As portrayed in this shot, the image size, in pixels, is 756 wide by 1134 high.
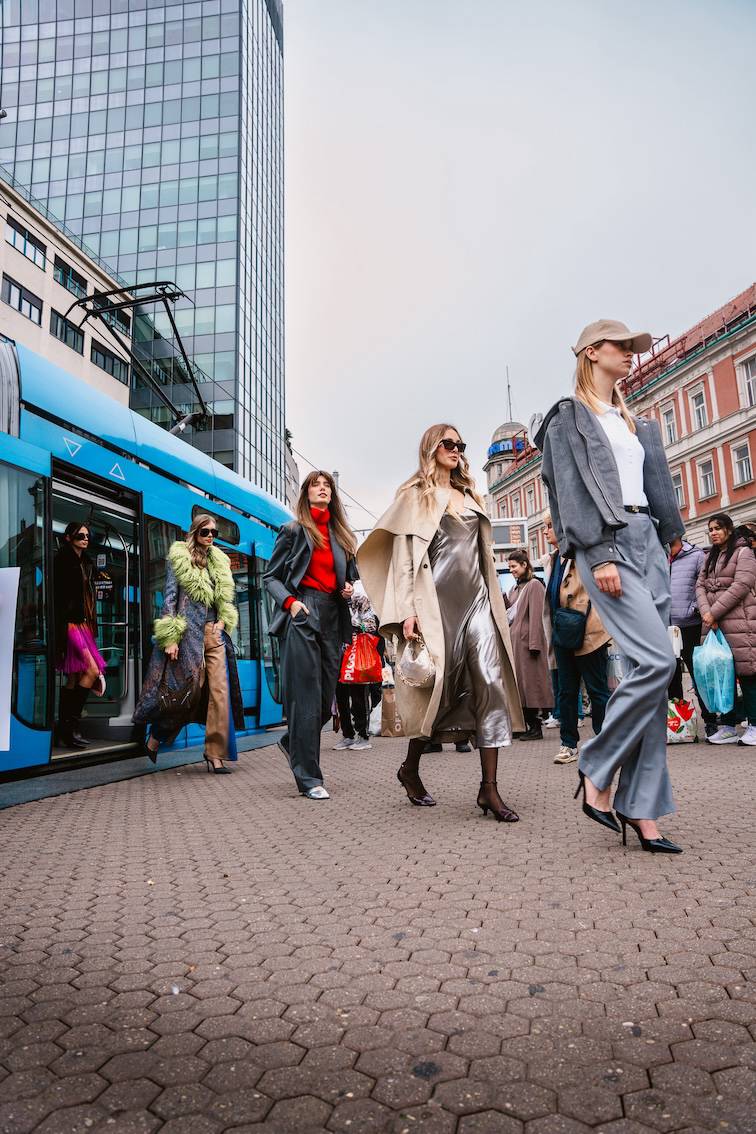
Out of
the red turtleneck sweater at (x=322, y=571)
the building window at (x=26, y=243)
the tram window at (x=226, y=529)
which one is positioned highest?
the building window at (x=26, y=243)

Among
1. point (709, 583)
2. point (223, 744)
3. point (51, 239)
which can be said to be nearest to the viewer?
point (223, 744)

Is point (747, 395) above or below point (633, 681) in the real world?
above

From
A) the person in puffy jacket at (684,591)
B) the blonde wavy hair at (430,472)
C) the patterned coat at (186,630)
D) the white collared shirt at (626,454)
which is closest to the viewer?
the white collared shirt at (626,454)

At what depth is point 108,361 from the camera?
43031mm

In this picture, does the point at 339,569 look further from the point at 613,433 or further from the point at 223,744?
the point at 613,433

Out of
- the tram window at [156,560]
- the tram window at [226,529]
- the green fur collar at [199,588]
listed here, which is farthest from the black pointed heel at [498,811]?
the tram window at [226,529]

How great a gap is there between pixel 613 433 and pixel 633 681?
3.96 ft

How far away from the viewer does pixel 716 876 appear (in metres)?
3.04

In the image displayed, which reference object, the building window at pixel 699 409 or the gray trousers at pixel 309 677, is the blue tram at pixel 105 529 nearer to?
the gray trousers at pixel 309 677

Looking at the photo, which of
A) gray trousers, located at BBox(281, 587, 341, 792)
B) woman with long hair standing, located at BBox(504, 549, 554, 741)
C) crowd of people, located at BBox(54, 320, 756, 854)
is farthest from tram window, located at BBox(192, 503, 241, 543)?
gray trousers, located at BBox(281, 587, 341, 792)

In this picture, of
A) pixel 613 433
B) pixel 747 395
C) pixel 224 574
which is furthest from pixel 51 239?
pixel 613 433

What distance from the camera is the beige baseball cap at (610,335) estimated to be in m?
3.96

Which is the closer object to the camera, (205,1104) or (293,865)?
(205,1104)

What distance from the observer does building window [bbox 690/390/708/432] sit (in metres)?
41.4
